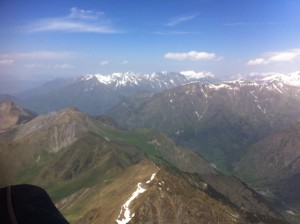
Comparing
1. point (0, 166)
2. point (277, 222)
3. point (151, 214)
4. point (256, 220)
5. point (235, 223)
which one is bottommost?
point (277, 222)

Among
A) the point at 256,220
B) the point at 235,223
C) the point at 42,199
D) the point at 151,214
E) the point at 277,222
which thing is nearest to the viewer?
the point at 42,199

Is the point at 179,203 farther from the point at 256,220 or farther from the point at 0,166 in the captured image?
the point at 0,166

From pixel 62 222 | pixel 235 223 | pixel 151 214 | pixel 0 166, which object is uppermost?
pixel 0 166

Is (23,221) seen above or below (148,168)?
above

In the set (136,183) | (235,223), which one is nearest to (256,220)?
(235,223)

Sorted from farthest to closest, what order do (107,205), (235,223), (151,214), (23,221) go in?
(107,205)
(235,223)
(151,214)
(23,221)

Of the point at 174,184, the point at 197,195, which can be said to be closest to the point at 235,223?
the point at 197,195

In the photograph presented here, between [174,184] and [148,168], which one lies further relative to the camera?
[148,168]

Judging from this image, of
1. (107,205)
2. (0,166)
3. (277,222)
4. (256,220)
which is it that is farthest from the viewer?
(277,222)

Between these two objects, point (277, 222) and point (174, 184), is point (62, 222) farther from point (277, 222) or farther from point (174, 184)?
point (277, 222)

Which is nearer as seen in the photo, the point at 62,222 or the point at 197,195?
the point at 62,222
